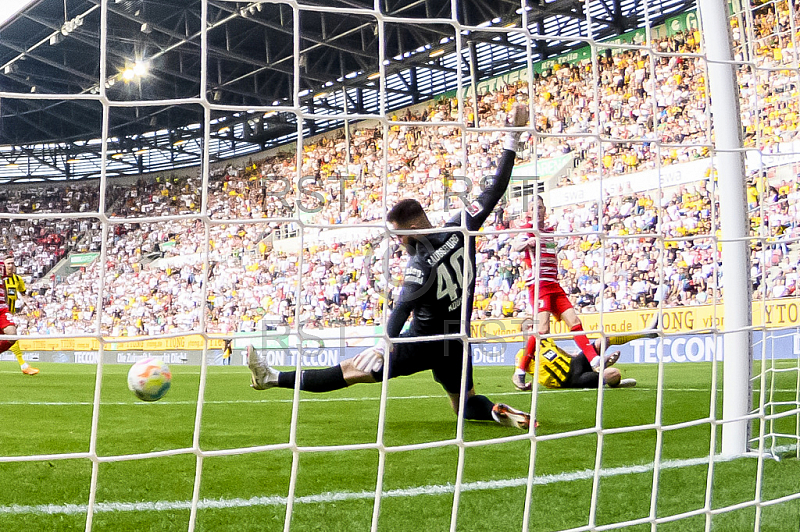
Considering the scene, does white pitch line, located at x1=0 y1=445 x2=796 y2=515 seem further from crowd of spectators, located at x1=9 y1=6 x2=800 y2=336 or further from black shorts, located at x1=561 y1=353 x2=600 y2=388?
black shorts, located at x1=561 y1=353 x2=600 y2=388

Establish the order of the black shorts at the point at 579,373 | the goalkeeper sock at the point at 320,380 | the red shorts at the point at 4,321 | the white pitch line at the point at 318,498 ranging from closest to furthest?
1. the white pitch line at the point at 318,498
2. the goalkeeper sock at the point at 320,380
3. the black shorts at the point at 579,373
4. the red shorts at the point at 4,321

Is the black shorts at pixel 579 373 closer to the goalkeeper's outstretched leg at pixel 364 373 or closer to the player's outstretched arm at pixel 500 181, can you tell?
the goalkeeper's outstretched leg at pixel 364 373

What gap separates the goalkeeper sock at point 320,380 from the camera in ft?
11.6

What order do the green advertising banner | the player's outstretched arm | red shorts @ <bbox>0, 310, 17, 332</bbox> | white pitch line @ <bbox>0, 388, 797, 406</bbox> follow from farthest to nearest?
the green advertising banner, red shorts @ <bbox>0, 310, 17, 332</bbox>, white pitch line @ <bbox>0, 388, 797, 406</bbox>, the player's outstretched arm

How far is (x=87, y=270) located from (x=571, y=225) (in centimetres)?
1294

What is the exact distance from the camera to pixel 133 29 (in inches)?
595

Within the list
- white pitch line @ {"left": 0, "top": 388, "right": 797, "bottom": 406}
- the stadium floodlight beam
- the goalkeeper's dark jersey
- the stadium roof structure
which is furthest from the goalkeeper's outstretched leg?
the stadium roof structure

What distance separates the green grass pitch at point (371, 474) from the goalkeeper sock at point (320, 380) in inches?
13.0

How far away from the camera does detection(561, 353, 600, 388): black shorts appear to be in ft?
16.5

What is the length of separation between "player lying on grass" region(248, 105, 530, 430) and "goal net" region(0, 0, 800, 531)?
0.34ft

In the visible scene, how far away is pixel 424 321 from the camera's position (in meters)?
3.42

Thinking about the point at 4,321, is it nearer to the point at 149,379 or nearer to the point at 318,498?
the point at 149,379

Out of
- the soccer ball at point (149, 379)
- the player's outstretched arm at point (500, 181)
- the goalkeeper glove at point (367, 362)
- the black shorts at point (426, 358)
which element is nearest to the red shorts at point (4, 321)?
the soccer ball at point (149, 379)

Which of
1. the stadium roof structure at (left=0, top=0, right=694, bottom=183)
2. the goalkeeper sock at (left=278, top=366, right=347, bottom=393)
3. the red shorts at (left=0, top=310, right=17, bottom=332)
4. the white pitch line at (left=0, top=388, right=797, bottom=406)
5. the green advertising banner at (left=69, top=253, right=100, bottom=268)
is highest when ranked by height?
the stadium roof structure at (left=0, top=0, right=694, bottom=183)
